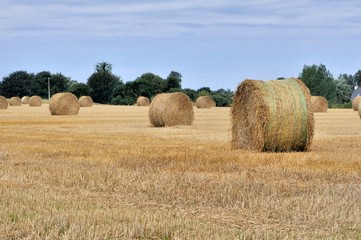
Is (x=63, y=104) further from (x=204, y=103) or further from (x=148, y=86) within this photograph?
(x=148, y=86)

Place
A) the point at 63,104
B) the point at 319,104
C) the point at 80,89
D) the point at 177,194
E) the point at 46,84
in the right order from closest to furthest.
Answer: the point at 177,194
the point at 63,104
the point at 319,104
the point at 80,89
the point at 46,84

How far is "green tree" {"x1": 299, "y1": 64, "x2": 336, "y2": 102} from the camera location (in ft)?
324

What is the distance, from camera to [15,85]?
10119 cm

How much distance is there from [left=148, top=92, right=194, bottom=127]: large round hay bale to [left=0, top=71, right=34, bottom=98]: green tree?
77.8 meters

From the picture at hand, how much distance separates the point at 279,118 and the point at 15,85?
91716 mm

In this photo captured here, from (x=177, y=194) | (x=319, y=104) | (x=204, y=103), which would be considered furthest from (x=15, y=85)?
(x=177, y=194)

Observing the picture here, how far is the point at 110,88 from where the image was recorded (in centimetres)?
9038

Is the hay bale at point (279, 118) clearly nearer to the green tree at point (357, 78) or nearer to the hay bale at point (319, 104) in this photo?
the hay bale at point (319, 104)

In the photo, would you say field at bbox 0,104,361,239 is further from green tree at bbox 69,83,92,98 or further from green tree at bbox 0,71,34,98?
green tree at bbox 0,71,34,98

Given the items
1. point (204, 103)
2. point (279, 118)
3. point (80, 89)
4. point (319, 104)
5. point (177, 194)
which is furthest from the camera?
point (80, 89)

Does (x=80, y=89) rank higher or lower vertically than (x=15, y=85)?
lower

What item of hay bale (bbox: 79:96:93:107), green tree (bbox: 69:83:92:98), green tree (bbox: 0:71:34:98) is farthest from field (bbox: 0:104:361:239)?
green tree (bbox: 0:71:34:98)

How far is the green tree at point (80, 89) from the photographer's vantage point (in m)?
86.0

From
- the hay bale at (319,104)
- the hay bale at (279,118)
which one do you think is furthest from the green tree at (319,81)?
Answer: the hay bale at (279,118)
